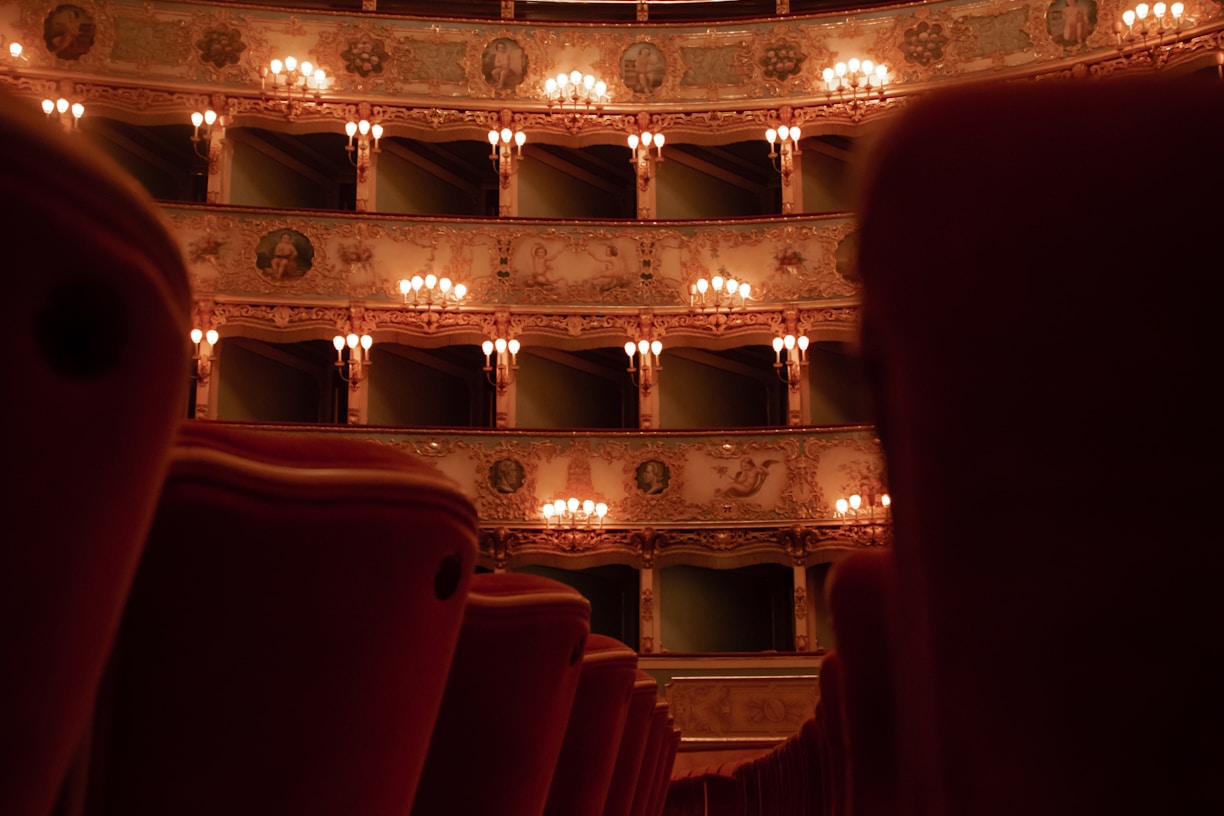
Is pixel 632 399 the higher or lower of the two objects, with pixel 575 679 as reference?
higher

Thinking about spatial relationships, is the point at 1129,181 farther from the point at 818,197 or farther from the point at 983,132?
the point at 818,197

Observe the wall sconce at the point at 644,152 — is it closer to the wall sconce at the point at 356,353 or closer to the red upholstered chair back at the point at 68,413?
the wall sconce at the point at 356,353

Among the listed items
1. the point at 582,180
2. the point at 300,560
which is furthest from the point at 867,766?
the point at 582,180

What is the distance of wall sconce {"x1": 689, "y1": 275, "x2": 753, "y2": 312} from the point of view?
18.1m

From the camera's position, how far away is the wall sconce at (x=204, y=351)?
1678 centimetres

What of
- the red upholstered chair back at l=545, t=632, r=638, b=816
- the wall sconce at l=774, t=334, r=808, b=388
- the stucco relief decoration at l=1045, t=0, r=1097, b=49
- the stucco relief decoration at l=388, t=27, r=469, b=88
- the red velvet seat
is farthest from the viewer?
the stucco relief decoration at l=388, t=27, r=469, b=88

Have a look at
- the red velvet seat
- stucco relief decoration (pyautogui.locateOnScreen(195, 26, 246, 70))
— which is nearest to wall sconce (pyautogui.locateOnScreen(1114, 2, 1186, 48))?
stucco relief decoration (pyautogui.locateOnScreen(195, 26, 246, 70))

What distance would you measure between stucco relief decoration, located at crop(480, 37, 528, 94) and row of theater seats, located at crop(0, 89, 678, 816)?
58.1 ft

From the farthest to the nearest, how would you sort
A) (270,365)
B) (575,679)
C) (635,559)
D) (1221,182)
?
(270,365) → (635,559) → (575,679) → (1221,182)

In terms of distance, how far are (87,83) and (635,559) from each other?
30.5 feet

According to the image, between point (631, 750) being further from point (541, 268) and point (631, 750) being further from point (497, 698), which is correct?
point (541, 268)

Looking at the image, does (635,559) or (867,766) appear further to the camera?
(635,559)

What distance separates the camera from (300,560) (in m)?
1.23

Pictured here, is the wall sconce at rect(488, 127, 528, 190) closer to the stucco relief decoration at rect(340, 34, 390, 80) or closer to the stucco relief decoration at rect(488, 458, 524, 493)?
the stucco relief decoration at rect(340, 34, 390, 80)
